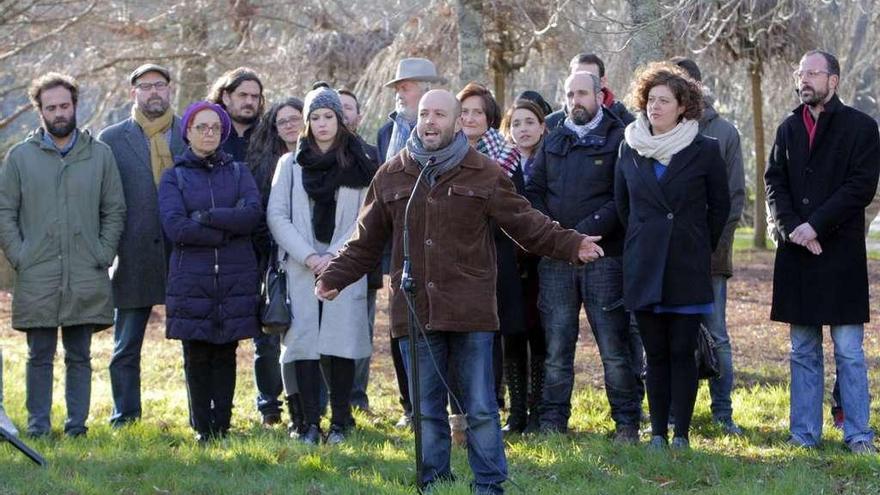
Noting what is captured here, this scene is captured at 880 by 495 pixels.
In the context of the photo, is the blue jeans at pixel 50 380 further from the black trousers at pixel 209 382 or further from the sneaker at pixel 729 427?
the sneaker at pixel 729 427

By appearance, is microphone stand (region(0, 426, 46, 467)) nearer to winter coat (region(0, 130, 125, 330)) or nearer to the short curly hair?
winter coat (region(0, 130, 125, 330))

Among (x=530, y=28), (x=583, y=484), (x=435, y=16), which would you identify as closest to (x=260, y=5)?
(x=435, y=16)

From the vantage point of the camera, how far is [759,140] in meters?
19.9

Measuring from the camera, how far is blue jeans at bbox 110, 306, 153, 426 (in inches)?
316

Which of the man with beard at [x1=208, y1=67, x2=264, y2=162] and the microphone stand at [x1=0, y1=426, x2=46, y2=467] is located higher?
the man with beard at [x1=208, y1=67, x2=264, y2=162]

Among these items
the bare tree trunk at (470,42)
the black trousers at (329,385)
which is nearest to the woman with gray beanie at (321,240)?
the black trousers at (329,385)

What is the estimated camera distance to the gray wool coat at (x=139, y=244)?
→ 7.94m

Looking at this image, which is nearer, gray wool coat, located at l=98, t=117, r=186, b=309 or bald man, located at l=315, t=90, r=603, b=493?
bald man, located at l=315, t=90, r=603, b=493

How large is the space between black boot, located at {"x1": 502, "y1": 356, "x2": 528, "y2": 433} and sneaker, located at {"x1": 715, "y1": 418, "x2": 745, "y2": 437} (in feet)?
3.74

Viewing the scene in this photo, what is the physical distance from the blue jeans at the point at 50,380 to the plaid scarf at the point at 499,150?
102 inches

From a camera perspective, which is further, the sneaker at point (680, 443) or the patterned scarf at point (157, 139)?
the patterned scarf at point (157, 139)

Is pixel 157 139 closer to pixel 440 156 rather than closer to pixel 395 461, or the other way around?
pixel 395 461

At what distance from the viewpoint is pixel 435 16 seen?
1478 centimetres

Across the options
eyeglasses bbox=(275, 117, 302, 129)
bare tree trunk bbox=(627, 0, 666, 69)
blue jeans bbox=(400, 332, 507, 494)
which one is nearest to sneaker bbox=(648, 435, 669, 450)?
blue jeans bbox=(400, 332, 507, 494)
